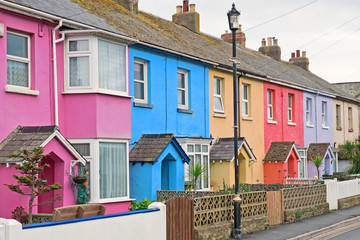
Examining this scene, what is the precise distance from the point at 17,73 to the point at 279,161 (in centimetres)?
1629

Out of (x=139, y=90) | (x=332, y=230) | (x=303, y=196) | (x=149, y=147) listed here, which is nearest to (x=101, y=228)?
(x=149, y=147)

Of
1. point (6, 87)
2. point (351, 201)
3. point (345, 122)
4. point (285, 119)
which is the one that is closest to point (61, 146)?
point (6, 87)

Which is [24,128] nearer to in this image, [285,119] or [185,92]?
[185,92]

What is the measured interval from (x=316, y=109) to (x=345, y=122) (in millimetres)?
5934

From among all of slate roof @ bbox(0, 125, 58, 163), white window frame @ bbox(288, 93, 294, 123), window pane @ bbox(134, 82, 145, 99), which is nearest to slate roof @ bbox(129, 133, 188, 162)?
window pane @ bbox(134, 82, 145, 99)

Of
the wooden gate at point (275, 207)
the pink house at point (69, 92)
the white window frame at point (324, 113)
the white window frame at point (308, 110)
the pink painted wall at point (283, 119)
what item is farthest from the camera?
the white window frame at point (324, 113)

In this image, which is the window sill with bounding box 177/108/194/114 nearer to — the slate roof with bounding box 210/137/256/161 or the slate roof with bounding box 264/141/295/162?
the slate roof with bounding box 210/137/256/161

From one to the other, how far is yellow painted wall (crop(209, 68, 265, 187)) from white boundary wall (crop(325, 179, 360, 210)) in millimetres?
3689

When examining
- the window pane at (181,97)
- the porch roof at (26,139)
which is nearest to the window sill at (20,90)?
the porch roof at (26,139)

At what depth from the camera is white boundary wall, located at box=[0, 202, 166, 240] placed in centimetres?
870

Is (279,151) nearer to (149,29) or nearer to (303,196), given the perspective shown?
(303,196)

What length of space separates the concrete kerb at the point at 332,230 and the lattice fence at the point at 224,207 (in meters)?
1.75

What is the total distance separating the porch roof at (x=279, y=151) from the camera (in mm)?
27203

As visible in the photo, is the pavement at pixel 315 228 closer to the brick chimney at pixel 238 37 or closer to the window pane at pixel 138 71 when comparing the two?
the window pane at pixel 138 71
